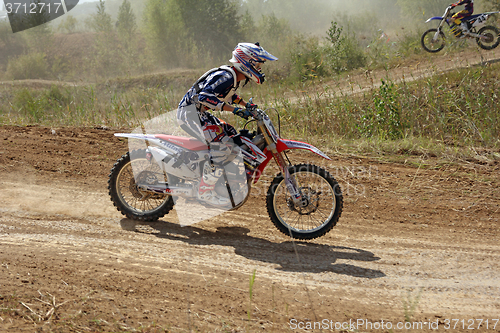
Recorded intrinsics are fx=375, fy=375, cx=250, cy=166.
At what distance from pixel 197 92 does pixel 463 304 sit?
3.39m

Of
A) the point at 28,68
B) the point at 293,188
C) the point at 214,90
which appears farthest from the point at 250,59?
the point at 28,68

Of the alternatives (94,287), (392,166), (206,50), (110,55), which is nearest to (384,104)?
(392,166)

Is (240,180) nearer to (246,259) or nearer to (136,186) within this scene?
(246,259)

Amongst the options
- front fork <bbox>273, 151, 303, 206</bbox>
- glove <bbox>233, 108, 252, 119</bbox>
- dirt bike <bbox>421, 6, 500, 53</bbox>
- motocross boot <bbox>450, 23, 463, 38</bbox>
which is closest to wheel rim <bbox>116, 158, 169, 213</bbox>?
glove <bbox>233, 108, 252, 119</bbox>

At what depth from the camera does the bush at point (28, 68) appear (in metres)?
35.7

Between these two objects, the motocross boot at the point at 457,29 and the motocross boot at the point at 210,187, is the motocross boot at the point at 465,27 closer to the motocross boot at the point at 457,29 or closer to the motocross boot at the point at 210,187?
the motocross boot at the point at 457,29

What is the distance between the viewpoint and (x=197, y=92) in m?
4.38

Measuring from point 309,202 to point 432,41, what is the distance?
11968 mm

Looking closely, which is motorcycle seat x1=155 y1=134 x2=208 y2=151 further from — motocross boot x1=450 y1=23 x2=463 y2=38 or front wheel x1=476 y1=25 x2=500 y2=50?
front wheel x1=476 y1=25 x2=500 y2=50

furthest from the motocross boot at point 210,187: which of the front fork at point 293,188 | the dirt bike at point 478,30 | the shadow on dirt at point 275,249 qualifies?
the dirt bike at point 478,30

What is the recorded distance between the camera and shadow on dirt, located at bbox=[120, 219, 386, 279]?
3.80 meters

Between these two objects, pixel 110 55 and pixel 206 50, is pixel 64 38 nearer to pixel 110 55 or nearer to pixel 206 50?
pixel 110 55

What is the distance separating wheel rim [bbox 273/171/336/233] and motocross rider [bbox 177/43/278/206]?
637mm

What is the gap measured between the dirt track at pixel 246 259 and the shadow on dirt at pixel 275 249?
2cm
